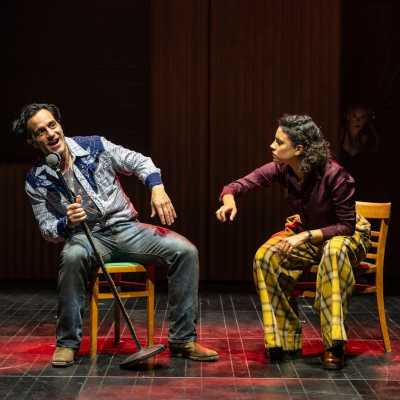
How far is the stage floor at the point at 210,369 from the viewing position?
132 inches

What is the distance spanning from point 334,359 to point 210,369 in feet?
1.93

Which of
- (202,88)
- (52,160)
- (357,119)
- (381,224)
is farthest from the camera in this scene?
(357,119)

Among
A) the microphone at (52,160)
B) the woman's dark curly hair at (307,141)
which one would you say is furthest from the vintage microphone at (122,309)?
the woman's dark curly hair at (307,141)

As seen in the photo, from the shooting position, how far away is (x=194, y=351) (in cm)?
388

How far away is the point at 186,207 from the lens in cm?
638

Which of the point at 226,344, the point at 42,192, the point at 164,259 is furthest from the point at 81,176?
the point at 226,344

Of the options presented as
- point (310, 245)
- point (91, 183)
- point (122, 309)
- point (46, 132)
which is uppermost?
point (46, 132)

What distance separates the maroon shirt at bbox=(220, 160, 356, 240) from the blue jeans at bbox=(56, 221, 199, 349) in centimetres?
43

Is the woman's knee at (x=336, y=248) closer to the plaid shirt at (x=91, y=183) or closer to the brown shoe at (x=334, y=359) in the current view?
the brown shoe at (x=334, y=359)

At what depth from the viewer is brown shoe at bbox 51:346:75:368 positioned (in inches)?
147

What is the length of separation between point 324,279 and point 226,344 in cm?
77

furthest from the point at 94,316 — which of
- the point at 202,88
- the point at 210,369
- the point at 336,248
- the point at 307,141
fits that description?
the point at 202,88

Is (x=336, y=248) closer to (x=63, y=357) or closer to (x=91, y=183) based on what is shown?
(x=91, y=183)

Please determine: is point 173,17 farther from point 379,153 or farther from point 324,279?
point 324,279
